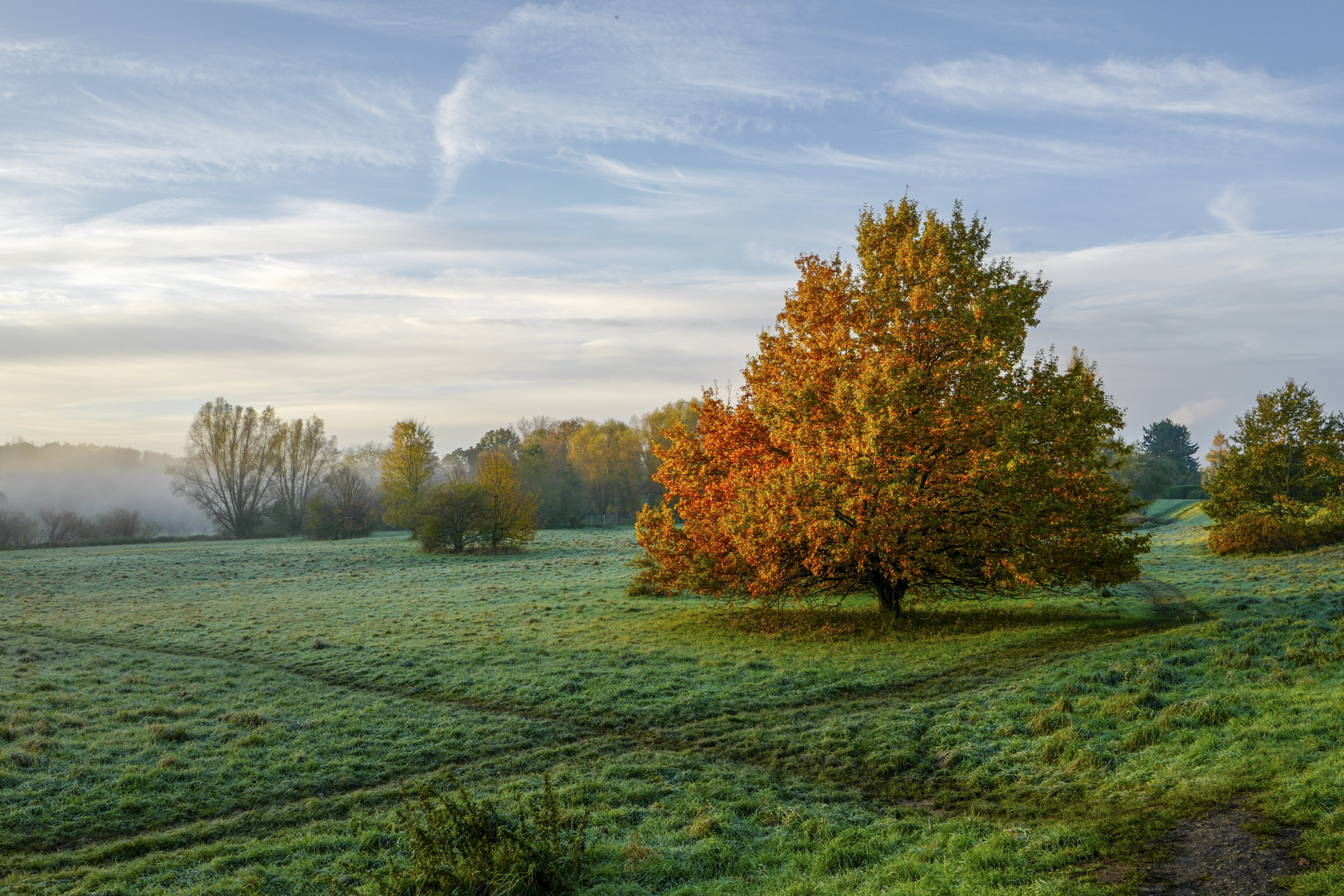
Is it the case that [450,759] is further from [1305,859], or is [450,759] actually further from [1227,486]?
[1227,486]

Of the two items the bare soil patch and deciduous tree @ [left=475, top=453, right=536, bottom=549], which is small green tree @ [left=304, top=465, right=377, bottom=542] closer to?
deciduous tree @ [left=475, top=453, right=536, bottom=549]

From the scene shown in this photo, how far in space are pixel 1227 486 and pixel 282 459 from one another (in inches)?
3377

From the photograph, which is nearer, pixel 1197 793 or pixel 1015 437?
pixel 1197 793

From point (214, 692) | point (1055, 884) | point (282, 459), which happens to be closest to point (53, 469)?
point (282, 459)

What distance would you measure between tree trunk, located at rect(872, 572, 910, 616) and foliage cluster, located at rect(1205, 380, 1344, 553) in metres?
23.0

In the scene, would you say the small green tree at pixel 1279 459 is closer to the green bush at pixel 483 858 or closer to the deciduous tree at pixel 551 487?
the green bush at pixel 483 858

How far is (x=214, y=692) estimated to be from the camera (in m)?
14.7

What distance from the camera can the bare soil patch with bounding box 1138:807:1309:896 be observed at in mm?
5969

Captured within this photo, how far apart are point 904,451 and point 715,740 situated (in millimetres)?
8683

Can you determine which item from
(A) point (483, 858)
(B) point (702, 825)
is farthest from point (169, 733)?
(B) point (702, 825)

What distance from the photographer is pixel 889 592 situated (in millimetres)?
19766

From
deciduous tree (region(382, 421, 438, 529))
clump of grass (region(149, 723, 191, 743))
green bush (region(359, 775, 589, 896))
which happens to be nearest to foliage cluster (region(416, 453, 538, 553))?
deciduous tree (region(382, 421, 438, 529))

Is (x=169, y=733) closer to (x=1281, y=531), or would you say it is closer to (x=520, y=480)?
(x=1281, y=531)

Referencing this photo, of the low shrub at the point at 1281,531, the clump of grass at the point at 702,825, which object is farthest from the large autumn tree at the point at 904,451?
the low shrub at the point at 1281,531
